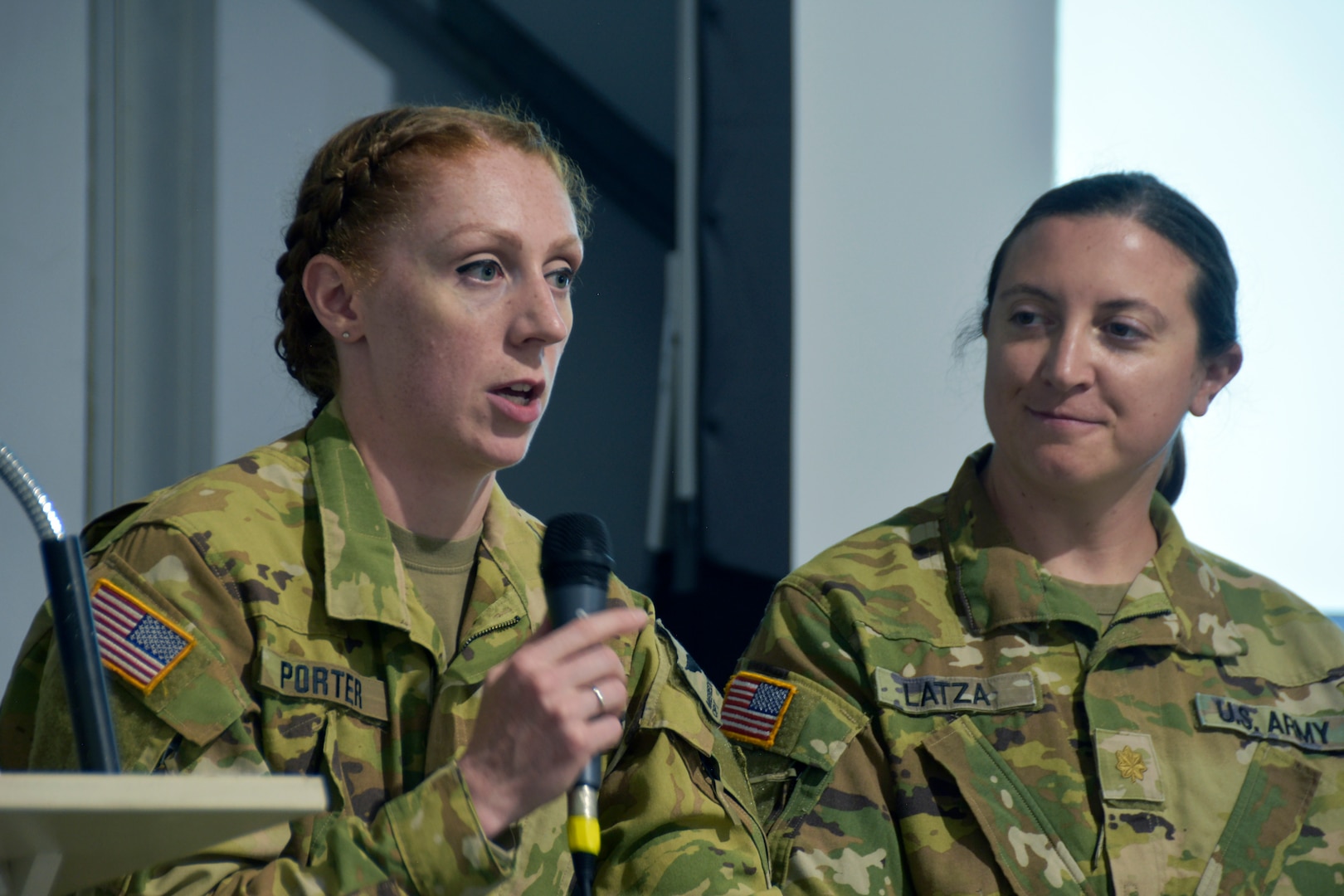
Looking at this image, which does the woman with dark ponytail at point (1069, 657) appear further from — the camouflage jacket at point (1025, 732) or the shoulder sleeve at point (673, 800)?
the shoulder sleeve at point (673, 800)

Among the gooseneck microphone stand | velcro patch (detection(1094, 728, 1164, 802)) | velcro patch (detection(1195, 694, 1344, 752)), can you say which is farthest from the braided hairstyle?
velcro patch (detection(1195, 694, 1344, 752))

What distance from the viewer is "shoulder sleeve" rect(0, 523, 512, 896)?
1183 mm

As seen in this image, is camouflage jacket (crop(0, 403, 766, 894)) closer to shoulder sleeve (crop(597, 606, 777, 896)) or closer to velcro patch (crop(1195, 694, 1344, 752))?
shoulder sleeve (crop(597, 606, 777, 896))

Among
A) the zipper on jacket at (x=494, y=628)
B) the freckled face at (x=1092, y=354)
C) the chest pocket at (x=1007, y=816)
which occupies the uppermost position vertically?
the freckled face at (x=1092, y=354)

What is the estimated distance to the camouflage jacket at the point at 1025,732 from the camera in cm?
171

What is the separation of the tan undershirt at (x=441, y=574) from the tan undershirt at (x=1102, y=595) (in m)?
0.84

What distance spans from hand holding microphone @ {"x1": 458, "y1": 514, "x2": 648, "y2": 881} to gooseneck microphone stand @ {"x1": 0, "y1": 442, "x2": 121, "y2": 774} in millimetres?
306

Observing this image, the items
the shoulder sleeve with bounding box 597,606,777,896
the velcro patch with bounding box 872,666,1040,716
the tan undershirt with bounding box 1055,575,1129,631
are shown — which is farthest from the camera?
the tan undershirt with bounding box 1055,575,1129,631

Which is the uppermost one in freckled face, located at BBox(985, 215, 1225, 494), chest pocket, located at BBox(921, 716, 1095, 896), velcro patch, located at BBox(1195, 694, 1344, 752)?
freckled face, located at BBox(985, 215, 1225, 494)

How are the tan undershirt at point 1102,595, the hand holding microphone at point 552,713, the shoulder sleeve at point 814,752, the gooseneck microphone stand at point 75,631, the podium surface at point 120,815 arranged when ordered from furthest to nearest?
the tan undershirt at point 1102,595, the shoulder sleeve at point 814,752, the hand holding microphone at point 552,713, the gooseneck microphone stand at point 75,631, the podium surface at point 120,815

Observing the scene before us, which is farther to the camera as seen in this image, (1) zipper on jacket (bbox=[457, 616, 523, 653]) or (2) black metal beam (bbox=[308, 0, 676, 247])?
(2) black metal beam (bbox=[308, 0, 676, 247])

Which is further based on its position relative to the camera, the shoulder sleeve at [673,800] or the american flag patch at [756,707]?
the american flag patch at [756,707]

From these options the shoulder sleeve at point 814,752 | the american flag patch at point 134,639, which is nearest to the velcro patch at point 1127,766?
the shoulder sleeve at point 814,752

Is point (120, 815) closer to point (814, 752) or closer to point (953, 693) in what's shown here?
point (814, 752)
